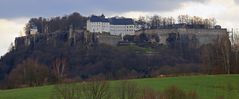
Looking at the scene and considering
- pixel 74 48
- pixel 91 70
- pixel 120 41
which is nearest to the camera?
pixel 91 70

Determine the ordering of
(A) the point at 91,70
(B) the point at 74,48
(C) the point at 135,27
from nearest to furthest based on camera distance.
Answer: (A) the point at 91,70, (B) the point at 74,48, (C) the point at 135,27

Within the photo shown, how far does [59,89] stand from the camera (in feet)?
95.3

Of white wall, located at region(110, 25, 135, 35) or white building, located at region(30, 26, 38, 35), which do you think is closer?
white building, located at region(30, 26, 38, 35)

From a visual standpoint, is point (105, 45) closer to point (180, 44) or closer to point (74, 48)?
point (74, 48)

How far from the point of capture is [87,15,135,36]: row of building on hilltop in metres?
153

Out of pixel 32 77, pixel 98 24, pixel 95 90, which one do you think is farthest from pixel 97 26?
pixel 95 90

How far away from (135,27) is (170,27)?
10855 mm

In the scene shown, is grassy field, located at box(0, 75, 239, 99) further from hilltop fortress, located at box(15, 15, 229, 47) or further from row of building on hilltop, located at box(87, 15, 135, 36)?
row of building on hilltop, located at box(87, 15, 135, 36)

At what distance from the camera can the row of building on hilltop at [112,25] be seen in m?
153

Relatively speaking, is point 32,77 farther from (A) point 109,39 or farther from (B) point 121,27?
(B) point 121,27

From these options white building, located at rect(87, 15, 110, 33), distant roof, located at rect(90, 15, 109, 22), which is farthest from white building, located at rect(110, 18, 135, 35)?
distant roof, located at rect(90, 15, 109, 22)

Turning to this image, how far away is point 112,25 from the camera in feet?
522

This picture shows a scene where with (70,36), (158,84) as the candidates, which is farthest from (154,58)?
(158,84)

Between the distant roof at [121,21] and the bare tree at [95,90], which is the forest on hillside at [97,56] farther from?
the bare tree at [95,90]
